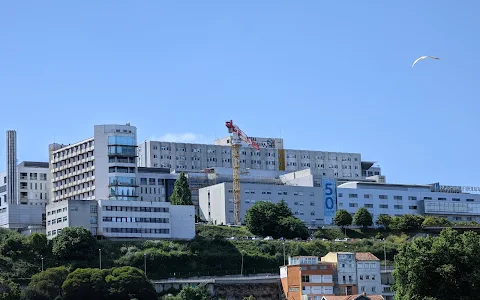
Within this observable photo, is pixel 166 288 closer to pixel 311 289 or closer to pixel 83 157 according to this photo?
pixel 311 289

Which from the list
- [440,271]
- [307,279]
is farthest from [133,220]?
[440,271]

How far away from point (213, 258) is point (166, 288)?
17.9 meters

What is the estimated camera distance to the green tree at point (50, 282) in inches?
5487

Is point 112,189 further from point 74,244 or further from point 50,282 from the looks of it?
point 50,282

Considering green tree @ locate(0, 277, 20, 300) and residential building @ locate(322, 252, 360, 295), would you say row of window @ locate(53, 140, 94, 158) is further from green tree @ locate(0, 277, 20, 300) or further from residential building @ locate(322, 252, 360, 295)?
residential building @ locate(322, 252, 360, 295)

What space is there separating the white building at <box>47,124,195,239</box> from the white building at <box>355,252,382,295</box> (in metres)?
32.9

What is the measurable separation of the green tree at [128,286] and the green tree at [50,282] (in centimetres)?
635

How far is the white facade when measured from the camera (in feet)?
512

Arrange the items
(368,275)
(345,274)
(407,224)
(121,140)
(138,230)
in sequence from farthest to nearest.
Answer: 1. (407,224)
2. (121,140)
3. (138,230)
4. (368,275)
5. (345,274)

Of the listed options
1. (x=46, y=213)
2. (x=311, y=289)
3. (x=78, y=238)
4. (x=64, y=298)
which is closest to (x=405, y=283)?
(x=311, y=289)

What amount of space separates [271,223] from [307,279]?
121 ft

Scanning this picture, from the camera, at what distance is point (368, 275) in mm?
157125

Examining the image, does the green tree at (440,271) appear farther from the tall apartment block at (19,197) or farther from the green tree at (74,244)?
the tall apartment block at (19,197)

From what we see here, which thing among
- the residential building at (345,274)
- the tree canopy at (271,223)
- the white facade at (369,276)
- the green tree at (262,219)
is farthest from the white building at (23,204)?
the white facade at (369,276)
